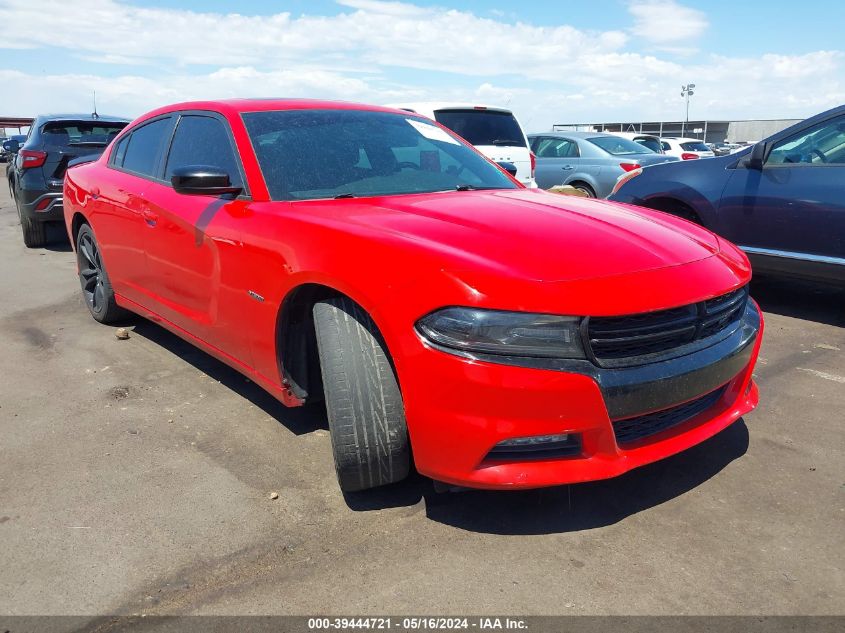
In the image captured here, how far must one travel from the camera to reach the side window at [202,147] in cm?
342

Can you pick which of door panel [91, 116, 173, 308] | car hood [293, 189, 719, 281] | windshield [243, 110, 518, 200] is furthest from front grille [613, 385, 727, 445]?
door panel [91, 116, 173, 308]

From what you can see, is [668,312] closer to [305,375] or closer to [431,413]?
[431,413]

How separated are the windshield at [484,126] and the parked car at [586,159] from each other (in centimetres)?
199

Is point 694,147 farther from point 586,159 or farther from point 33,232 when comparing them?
point 33,232

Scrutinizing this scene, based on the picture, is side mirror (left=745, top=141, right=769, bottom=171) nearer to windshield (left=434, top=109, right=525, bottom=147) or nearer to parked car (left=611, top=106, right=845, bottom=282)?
parked car (left=611, top=106, right=845, bottom=282)

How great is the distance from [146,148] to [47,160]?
4.81 meters

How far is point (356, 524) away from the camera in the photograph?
257 centimetres

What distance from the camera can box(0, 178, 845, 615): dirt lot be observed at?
2.18 meters

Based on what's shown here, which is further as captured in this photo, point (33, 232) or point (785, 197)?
point (33, 232)

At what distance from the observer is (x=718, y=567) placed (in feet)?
7.54

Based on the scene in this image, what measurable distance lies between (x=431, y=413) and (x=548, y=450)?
15.7 inches

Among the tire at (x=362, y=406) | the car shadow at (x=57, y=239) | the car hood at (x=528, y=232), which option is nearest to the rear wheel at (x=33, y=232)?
the car shadow at (x=57, y=239)

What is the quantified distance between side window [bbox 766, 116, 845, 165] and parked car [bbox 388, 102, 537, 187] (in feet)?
12.9

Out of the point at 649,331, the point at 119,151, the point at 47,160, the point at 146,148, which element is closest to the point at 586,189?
the point at 47,160
